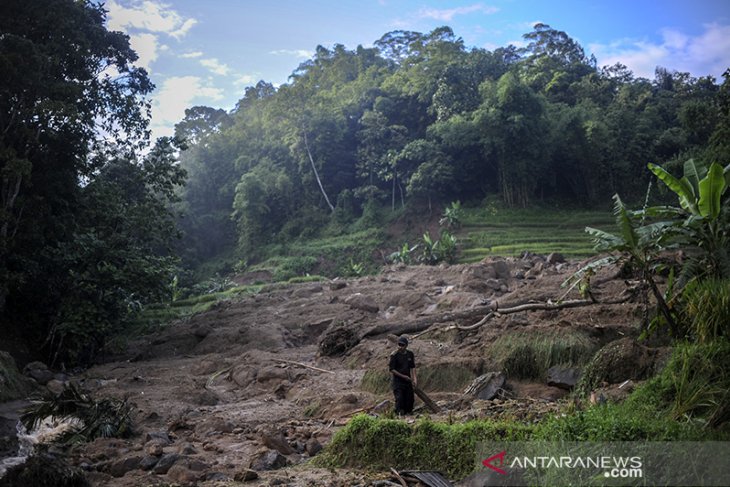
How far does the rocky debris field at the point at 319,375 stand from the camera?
6809 mm

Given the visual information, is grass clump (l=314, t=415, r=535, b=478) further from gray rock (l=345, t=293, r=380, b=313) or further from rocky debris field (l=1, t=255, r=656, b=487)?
gray rock (l=345, t=293, r=380, b=313)

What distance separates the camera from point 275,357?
13.8m

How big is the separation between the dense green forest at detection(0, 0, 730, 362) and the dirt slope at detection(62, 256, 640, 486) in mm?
2754

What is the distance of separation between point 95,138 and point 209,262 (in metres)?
26.9

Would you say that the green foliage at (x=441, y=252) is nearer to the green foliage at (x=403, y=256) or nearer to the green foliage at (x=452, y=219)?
the green foliage at (x=403, y=256)

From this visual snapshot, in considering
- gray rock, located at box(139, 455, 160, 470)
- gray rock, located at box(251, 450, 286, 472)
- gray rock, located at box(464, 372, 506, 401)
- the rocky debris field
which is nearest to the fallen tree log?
the rocky debris field

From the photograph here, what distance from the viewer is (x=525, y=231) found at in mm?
30375

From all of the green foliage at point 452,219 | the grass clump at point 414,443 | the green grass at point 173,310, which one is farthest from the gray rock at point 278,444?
the green foliage at point 452,219

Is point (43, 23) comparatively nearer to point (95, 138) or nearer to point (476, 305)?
point (95, 138)

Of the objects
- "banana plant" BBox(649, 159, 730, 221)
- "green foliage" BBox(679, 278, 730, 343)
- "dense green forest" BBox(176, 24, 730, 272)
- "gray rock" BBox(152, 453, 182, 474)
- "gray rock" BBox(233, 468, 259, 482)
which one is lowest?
"gray rock" BBox(152, 453, 182, 474)

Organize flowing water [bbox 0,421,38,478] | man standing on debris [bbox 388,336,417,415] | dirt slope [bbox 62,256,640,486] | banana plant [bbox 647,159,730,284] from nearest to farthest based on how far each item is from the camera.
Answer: dirt slope [bbox 62,256,640,486], banana plant [bbox 647,159,730,284], flowing water [bbox 0,421,38,478], man standing on debris [bbox 388,336,417,415]

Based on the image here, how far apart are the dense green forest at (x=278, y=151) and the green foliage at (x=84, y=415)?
19.6 ft

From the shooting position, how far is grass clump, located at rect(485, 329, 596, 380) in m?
8.48

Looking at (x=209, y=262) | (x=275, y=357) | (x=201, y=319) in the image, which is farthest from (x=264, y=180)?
(x=275, y=357)
